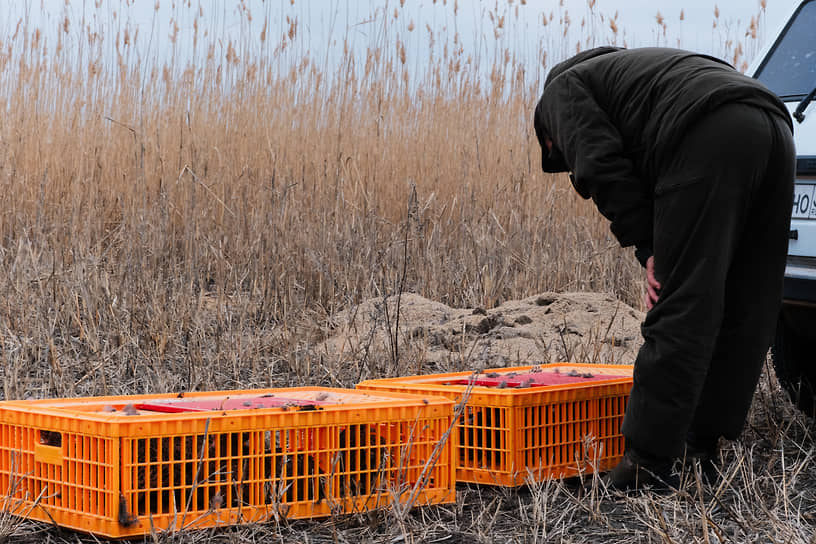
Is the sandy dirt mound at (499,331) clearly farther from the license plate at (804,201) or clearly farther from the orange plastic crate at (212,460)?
the orange plastic crate at (212,460)

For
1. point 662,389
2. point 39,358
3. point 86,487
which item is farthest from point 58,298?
point 662,389

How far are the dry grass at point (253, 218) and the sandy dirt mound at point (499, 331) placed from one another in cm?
16

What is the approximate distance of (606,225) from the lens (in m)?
6.65

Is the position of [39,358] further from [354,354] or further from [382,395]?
[382,395]

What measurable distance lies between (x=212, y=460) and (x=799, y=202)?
5.95 feet

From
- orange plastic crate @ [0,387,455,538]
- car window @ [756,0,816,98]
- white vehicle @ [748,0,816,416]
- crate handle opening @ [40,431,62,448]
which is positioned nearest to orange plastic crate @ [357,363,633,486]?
orange plastic crate @ [0,387,455,538]

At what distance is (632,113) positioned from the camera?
258 cm

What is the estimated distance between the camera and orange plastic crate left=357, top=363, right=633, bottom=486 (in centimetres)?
260

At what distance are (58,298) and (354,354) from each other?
1697 mm

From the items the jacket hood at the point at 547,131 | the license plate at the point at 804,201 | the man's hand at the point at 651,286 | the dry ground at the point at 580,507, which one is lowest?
the dry ground at the point at 580,507

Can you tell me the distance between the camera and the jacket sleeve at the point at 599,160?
2.48 metres

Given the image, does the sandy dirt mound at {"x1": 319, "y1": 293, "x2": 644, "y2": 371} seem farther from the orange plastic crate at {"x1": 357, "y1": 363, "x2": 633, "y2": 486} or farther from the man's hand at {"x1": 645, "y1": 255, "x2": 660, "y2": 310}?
the man's hand at {"x1": 645, "y1": 255, "x2": 660, "y2": 310}

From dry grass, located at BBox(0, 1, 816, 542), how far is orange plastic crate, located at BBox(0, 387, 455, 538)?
1.14m

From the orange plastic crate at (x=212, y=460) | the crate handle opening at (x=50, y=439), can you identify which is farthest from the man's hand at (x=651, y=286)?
the crate handle opening at (x=50, y=439)
